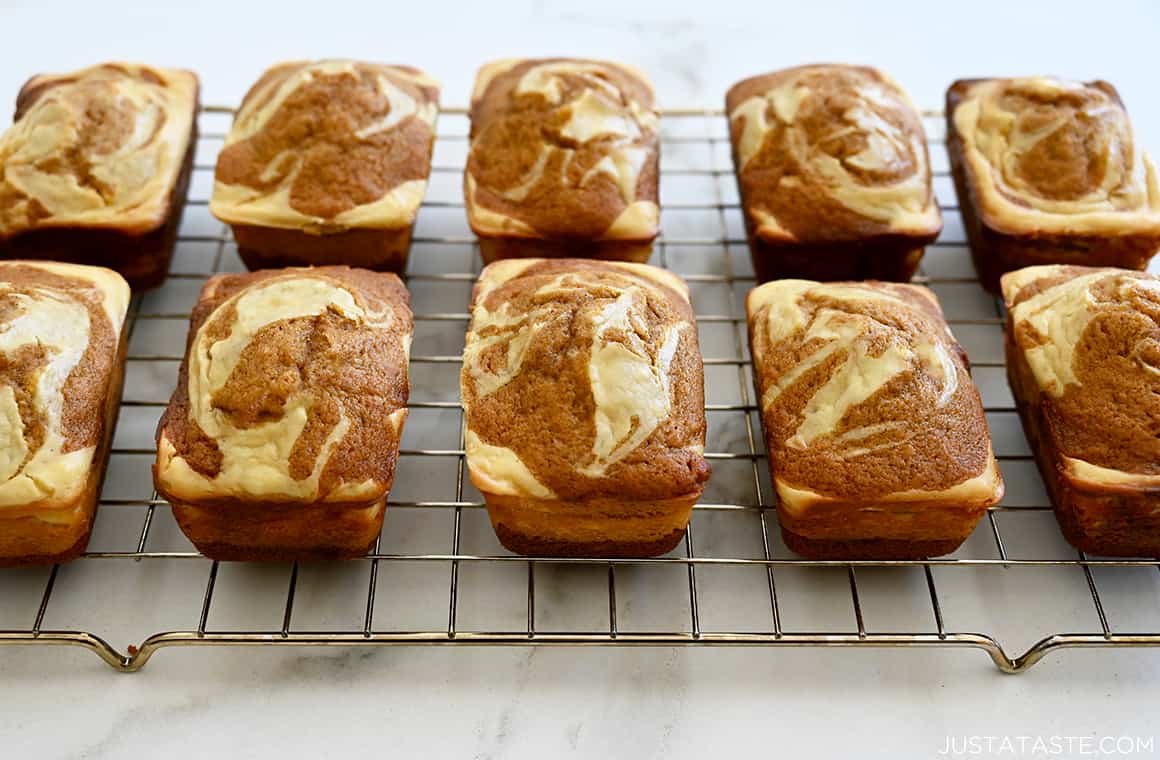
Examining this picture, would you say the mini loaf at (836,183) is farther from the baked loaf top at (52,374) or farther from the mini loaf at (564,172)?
the baked loaf top at (52,374)

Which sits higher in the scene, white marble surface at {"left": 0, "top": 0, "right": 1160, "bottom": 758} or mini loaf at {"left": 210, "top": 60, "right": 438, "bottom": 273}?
mini loaf at {"left": 210, "top": 60, "right": 438, "bottom": 273}

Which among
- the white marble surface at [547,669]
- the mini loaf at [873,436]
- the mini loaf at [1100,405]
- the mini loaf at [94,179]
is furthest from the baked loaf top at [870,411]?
the mini loaf at [94,179]

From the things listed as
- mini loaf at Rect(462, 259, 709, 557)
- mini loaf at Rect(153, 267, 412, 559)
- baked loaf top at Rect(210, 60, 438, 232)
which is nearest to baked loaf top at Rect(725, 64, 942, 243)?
mini loaf at Rect(462, 259, 709, 557)

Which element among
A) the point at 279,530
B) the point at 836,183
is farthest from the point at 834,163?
the point at 279,530

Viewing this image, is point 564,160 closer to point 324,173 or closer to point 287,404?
point 324,173

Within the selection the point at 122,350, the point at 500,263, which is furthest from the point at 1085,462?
the point at 122,350

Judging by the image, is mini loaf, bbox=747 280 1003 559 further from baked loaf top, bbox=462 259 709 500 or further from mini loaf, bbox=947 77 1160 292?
mini loaf, bbox=947 77 1160 292
